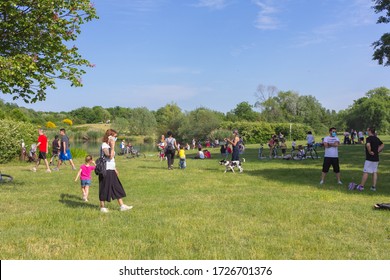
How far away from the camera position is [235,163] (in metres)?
15.4

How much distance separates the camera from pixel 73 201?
9.20m

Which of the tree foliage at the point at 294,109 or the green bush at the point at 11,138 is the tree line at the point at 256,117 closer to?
the tree foliage at the point at 294,109

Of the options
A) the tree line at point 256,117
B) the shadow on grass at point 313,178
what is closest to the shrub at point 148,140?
the tree line at point 256,117

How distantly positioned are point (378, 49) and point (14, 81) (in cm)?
2154

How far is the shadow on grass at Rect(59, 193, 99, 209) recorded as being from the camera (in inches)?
333

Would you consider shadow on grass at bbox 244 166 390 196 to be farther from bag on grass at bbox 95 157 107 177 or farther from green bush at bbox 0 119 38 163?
green bush at bbox 0 119 38 163

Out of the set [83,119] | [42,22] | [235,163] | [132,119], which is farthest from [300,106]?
[42,22]

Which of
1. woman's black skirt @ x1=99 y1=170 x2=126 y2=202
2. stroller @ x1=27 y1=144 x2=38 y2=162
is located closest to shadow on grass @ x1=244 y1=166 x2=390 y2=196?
woman's black skirt @ x1=99 y1=170 x2=126 y2=202

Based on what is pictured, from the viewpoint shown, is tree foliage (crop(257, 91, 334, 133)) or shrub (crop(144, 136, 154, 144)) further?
tree foliage (crop(257, 91, 334, 133))

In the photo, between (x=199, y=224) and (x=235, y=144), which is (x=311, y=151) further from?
(x=199, y=224)

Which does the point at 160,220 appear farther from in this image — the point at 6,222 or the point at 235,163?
the point at 235,163

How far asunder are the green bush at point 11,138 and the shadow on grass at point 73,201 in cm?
1529

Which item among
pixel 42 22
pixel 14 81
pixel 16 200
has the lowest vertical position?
pixel 16 200

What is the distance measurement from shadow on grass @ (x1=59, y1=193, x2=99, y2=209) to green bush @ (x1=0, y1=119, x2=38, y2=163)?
1529 centimetres
